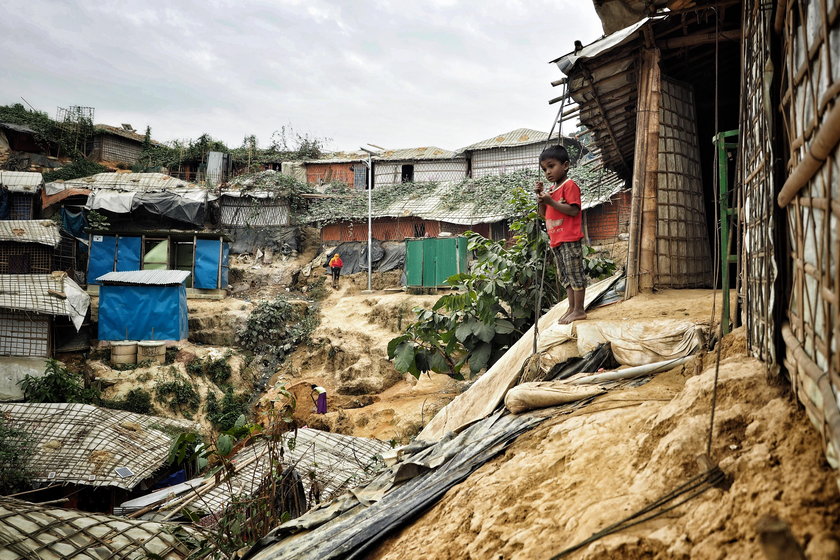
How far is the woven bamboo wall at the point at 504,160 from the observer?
2423 centimetres

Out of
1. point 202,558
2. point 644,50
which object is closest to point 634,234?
point 644,50

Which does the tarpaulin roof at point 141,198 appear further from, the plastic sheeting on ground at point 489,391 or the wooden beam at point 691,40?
the wooden beam at point 691,40

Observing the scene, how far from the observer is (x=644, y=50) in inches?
183

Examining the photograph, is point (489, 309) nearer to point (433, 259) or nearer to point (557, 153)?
point (557, 153)

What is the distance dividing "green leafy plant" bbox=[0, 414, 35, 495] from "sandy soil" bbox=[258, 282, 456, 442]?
379 centimetres

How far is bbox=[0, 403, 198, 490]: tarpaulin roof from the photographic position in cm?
804

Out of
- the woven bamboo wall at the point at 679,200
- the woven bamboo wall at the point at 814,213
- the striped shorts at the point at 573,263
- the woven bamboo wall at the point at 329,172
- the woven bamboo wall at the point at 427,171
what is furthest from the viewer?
the woven bamboo wall at the point at 329,172

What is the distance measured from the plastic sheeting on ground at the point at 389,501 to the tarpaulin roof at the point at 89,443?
6475 mm

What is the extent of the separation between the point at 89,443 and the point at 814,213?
34.0ft

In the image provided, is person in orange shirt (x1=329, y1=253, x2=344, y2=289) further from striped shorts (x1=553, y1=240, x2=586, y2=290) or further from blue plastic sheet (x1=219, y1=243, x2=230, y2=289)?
striped shorts (x1=553, y1=240, x2=586, y2=290)

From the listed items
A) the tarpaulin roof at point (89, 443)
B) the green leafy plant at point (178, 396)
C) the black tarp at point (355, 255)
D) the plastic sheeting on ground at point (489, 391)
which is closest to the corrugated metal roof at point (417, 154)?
the black tarp at point (355, 255)

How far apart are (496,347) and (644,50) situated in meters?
3.34

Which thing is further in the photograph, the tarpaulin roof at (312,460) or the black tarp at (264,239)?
the black tarp at (264,239)

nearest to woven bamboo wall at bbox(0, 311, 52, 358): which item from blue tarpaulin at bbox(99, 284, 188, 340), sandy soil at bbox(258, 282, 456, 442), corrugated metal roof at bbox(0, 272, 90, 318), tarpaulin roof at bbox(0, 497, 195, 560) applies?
corrugated metal roof at bbox(0, 272, 90, 318)
